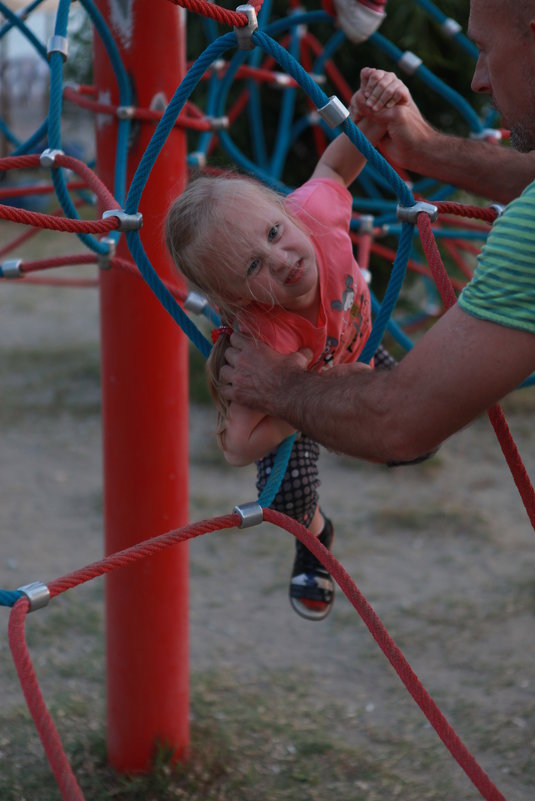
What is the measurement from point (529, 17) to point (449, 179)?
0.44m

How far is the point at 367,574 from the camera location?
8.69 ft

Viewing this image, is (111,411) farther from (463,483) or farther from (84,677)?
(463,483)

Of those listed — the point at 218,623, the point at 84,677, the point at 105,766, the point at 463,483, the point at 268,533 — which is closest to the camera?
the point at 105,766

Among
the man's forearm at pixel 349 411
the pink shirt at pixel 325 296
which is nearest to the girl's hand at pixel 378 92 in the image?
the pink shirt at pixel 325 296

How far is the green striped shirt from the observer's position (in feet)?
3.07

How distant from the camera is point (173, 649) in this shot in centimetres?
176

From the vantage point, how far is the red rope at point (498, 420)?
47.6 inches

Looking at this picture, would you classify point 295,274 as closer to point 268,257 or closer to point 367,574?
point 268,257

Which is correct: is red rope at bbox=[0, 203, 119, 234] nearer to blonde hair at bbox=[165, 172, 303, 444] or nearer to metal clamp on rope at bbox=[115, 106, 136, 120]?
blonde hair at bbox=[165, 172, 303, 444]

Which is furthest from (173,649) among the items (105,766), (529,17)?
(529,17)

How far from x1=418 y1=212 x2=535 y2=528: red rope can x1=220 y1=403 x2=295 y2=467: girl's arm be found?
25cm

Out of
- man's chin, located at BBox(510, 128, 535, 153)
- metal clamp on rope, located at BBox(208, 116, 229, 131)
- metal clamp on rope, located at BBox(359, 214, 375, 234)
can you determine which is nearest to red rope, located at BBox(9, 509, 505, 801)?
man's chin, located at BBox(510, 128, 535, 153)

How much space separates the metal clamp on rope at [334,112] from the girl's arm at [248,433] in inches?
13.9

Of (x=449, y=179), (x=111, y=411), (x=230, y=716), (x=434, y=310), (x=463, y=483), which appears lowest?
(x=463, y=483)
